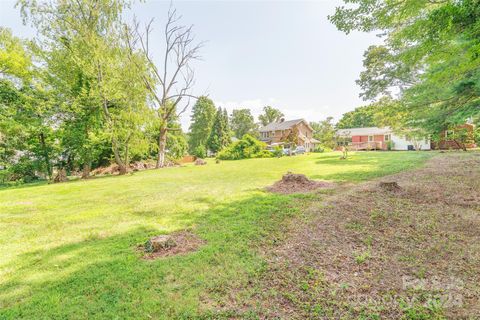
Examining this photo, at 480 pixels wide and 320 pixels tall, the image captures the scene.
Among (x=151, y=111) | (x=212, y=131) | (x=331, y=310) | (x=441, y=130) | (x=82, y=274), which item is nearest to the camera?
(x=331, y=310)

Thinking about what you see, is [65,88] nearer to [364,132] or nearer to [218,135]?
[218,135]

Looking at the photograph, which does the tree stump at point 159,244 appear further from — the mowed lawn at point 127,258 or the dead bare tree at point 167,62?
the dead bare tree at point 167,62

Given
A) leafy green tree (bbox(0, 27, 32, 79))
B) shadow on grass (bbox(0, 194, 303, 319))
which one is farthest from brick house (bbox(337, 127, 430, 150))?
leafy green tree (bbox(0, 27, 32, 79))

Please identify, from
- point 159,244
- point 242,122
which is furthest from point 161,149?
point 242,122

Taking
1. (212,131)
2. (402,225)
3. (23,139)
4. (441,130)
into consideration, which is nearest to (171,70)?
(23,139)

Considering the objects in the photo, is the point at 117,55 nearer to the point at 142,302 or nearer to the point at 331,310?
the point at 142,302

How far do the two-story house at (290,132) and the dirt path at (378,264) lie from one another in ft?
105

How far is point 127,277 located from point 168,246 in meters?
0.87

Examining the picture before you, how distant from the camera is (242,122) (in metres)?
63.1

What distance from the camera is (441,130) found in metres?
8.54

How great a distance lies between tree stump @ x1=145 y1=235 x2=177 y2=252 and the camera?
12.3ft

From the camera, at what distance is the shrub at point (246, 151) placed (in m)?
28.1

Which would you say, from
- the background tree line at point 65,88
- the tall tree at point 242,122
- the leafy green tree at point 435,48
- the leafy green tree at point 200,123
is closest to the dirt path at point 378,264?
the leafy green tree at point 435,48

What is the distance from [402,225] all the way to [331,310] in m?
2.95
